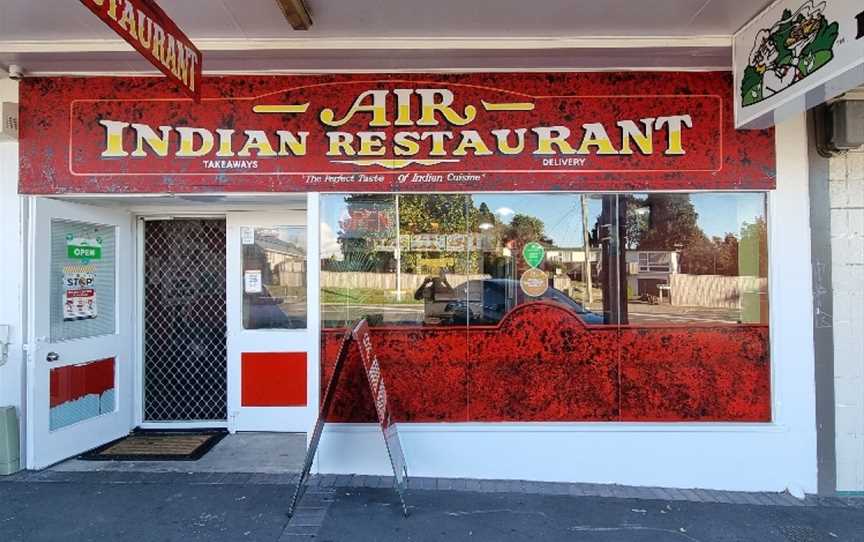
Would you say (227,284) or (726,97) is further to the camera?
(227,284)

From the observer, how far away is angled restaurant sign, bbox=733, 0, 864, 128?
3.25 meters

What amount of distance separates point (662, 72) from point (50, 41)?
16.0ft

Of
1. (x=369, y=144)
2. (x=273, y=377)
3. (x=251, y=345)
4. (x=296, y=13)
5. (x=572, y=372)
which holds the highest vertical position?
(x=296, y=13)

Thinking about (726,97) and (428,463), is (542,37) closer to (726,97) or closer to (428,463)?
(726,97)

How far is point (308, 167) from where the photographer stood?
464 cm

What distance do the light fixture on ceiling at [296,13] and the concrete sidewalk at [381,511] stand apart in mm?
3480

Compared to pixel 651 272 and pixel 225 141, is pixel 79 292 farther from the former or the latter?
pixel 651 272

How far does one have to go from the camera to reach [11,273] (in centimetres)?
469

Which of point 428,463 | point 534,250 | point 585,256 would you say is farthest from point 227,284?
point 585,256

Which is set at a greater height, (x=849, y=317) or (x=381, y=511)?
(x=849, y=317)

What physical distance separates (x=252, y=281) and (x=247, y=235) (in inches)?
18.7

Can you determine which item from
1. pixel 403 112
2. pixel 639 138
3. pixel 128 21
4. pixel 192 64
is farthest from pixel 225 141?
pixel 639 138

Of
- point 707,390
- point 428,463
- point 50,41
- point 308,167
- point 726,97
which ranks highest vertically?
point 50,41

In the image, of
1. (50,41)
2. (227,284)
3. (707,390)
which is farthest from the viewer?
(227,284)
